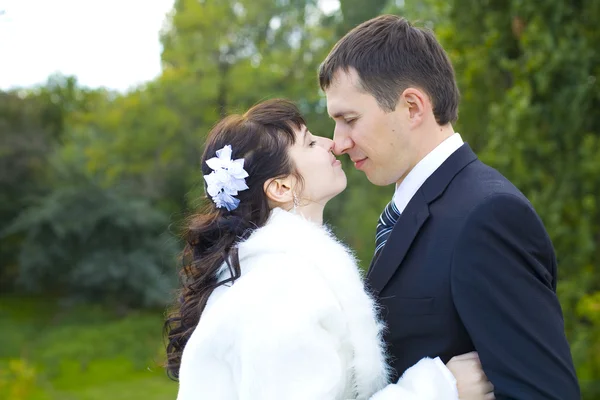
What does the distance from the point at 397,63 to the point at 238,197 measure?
70 centimetres

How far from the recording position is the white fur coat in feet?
6.47

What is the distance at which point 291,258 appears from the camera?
2178 millimetres

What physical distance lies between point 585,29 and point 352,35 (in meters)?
4.88

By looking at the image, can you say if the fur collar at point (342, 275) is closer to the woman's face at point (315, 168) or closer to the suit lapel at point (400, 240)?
the suit lapel at point (400, 240)

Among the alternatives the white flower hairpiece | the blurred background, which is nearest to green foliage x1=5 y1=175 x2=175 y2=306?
the blurred background

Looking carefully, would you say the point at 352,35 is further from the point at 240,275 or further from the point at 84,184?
the point at 84,184

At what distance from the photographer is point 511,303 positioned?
1.93 meters

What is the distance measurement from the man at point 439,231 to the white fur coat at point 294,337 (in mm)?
115

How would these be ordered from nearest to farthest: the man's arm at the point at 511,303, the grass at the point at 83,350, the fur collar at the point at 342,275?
1. the man's arm at the point at 511,303
2. the fur collar at the point at 342,275
3. the grass at the point at 83,350

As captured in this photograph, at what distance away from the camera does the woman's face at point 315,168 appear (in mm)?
2508

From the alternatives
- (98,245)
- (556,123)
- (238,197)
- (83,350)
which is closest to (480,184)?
(238,197)

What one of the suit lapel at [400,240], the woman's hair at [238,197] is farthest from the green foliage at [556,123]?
the suit lapel at [400,240]

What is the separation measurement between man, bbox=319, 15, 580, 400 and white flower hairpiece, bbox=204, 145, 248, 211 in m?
0.37

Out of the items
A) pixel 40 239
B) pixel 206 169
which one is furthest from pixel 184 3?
pixel 206 169
